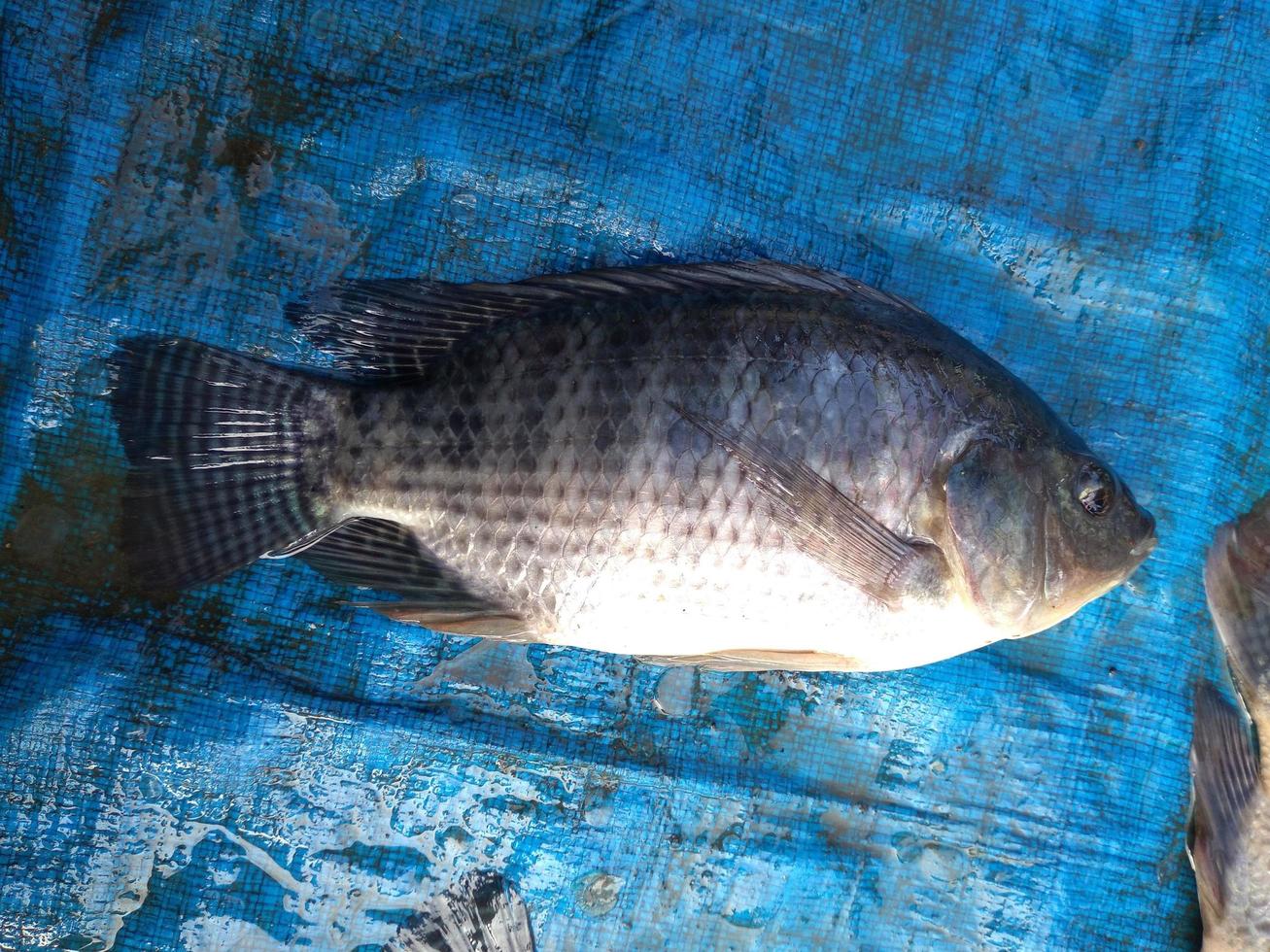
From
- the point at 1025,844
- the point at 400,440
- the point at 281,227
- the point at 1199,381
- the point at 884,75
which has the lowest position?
the point at 1025,844

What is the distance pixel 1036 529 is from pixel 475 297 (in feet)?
5.19

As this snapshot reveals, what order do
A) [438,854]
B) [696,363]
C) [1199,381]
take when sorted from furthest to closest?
[1199,381]
[438,854]
[696,363]

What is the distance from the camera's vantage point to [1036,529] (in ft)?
6.69

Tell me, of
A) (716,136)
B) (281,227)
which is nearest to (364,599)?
(281,227)

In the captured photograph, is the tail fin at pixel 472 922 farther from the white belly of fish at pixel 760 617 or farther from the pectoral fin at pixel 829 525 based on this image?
the pectoral fin at pixel 829 525

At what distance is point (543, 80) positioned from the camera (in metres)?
2.50

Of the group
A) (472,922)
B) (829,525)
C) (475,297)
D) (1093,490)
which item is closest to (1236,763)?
(1093,490)

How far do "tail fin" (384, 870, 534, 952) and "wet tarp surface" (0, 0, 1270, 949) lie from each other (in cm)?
7

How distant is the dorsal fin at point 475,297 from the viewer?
2.17 metres

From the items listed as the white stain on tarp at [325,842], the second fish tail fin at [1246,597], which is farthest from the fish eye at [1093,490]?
the white stain on tarp at [325,842]

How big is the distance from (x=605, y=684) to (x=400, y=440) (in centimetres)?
99

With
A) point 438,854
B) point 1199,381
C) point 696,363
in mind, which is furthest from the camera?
point 1199,381

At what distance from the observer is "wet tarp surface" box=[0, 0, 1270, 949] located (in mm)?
2371

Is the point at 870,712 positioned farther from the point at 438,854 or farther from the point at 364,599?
the point at 364,599
